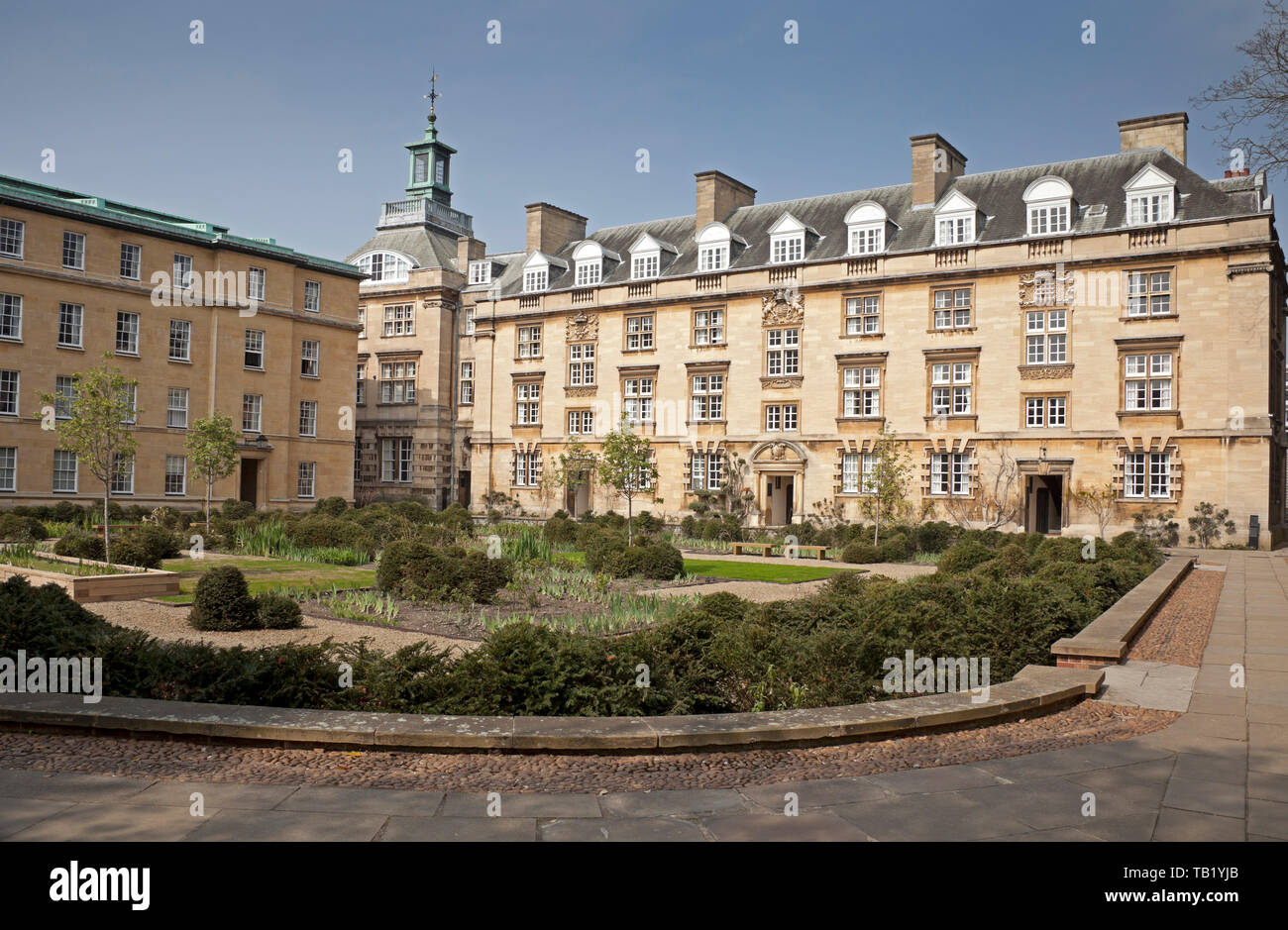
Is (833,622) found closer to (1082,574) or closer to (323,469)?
(1082,574)

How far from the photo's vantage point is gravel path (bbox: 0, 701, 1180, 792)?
5.59 meters

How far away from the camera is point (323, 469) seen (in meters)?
45.2

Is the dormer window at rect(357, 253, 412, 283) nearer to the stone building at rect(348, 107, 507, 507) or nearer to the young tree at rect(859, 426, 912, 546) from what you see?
the stone building at rect(348, 107, 507, 507)

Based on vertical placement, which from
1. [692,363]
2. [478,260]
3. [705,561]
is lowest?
[705,561]

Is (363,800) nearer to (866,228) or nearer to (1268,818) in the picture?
(1268,818)

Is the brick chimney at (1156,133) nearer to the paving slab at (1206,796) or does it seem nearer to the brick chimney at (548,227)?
the brick chimney at (548,227)

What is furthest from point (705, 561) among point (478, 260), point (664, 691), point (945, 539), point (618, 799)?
point (478, 260)

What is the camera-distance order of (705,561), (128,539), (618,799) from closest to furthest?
(618,799)
(128,539)
(705,561)

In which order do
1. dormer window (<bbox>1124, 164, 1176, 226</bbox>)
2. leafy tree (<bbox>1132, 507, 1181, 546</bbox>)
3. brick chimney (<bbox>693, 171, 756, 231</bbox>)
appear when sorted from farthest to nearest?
1. brick chimney (<bbox>693, 171, 756, 231</bbox>)
2. dormer window (<bbox>1124, 164, 1176, 226</bbox>)
3. leafy tree (<bbox>1132, 507, 1181, 546</bbox>)

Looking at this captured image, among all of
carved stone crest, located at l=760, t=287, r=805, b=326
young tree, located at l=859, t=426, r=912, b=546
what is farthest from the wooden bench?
carved stone crest, located at l=760, t=287, r=805, b=326

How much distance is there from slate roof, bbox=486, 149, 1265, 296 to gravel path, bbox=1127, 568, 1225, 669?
69.3 feet

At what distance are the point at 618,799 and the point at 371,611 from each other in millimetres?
10468

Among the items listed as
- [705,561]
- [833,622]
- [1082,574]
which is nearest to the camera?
[833,622]

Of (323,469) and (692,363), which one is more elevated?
(692,363)
